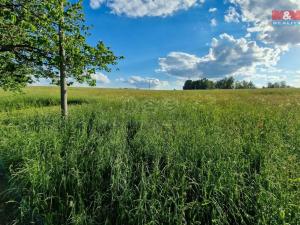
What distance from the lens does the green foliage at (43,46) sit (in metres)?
6.59

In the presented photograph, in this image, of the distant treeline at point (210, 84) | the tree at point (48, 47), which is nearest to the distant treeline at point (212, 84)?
the distant treeline at point (210, 84)

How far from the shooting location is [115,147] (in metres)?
4.49

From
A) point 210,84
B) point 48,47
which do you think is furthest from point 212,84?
point 48,47

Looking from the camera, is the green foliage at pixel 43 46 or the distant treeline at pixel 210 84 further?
the distant treeline at pixel 210 84

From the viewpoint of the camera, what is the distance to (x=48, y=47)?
7.61 m

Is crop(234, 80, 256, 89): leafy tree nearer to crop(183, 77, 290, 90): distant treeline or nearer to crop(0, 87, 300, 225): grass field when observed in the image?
crop(183, 77, 290, 90): distant treeline

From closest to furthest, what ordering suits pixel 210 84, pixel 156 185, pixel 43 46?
pixel 156 185 → pixel 43 46 → pixel 210 84

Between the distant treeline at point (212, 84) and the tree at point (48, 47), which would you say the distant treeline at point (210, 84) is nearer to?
the distant treeline at point (212, 84)

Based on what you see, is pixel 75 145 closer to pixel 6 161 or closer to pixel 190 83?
pixel 6 161

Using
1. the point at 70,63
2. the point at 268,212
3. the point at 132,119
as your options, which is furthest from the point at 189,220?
the point at 70,63

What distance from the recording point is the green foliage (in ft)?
21.6

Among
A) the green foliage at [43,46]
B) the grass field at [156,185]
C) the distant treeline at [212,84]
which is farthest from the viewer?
Result: the distant treeline at [212,84]

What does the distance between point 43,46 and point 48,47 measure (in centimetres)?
16

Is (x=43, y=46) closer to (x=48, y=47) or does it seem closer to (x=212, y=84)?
(x=48, y=47)
